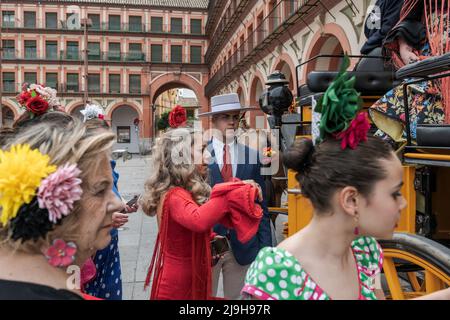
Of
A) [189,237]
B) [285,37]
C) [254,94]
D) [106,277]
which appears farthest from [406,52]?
[254,94]

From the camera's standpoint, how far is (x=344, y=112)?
128cm

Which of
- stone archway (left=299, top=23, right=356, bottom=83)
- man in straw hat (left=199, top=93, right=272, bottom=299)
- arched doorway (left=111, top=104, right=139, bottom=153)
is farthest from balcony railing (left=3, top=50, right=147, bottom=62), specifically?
man in straw hat (left=199, top=93, right=272, bottom=299)

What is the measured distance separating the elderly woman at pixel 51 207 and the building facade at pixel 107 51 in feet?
125

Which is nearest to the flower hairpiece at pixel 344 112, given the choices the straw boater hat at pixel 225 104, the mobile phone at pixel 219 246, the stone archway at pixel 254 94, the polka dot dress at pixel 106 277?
the polka dot dress at pixel 106 277

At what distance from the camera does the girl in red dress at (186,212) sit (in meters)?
2.14

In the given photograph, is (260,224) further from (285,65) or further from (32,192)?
(285,65)

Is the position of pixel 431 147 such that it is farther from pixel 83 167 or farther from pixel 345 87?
pixel 83 167

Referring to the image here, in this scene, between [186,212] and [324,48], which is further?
[324,48]

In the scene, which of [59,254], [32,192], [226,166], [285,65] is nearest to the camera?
[32,192]

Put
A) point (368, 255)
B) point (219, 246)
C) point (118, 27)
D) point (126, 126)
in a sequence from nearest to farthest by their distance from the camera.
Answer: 1. point (368, 255)
2. point (219, 246)
3. point (118, 27)
4. point (126, 126)

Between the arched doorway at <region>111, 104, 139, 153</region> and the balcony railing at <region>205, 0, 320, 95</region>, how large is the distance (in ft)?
56.1

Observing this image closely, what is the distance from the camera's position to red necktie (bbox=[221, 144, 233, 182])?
3.47m

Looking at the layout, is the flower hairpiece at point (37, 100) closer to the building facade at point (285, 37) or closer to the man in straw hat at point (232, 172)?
the man in straw hat at point (232, 172)

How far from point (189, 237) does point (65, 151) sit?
1.28 m
